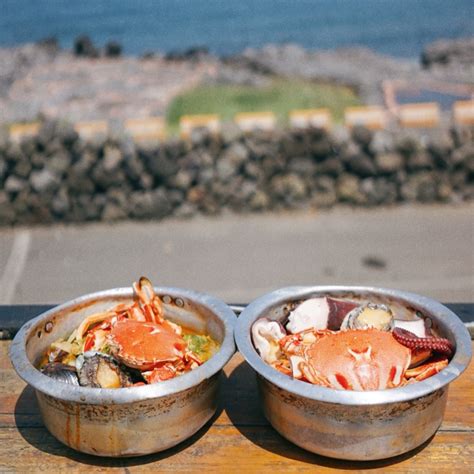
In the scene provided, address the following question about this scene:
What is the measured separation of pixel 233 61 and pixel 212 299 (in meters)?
16.8

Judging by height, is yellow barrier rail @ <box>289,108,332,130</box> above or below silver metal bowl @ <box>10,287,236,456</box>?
below

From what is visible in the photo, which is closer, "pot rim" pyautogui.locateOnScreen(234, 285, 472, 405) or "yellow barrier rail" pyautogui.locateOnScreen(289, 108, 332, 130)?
"pot rim" pyautogui.locateOnScreen(234, 285, 472, 405)

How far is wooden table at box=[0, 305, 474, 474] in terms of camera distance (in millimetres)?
1730

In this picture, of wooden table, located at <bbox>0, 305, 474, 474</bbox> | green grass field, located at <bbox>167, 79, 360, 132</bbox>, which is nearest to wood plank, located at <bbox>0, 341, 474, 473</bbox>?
wooden table, located at <bbox>0, 305, 474, 474</bbox>

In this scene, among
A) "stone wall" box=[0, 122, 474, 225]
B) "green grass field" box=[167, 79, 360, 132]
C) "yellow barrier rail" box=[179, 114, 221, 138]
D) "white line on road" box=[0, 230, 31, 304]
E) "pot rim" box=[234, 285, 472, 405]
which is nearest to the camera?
"pot rim" box=[234, 285, 472, 405]

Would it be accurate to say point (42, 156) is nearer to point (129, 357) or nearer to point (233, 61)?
point (129, 357)

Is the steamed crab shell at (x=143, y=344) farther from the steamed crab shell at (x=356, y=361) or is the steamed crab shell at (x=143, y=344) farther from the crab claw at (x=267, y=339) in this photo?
the steamed crab shell at (x=356, y=361)

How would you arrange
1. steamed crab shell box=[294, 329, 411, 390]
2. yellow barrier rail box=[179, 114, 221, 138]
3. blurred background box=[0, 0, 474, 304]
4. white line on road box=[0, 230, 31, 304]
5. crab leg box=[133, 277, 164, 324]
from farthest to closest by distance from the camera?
yellow barrier rail box=[179, 114, 221, 138]
blurred background box=[0, 0, 474, 304]
white line on road box=[0, 230, 31, 304]
crab leg box=[133, 277, 164, 324]
steamed crab shell box=[294, 329, 411, 390]

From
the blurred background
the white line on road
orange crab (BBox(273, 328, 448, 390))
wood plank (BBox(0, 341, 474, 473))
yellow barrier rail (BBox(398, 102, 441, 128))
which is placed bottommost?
the white line on road

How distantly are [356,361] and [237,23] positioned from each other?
81.5 feet

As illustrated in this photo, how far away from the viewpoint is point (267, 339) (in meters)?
1.87

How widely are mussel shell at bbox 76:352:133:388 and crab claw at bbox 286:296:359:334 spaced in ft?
1.61

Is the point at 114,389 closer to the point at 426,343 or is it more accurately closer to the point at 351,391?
the point at 351,391

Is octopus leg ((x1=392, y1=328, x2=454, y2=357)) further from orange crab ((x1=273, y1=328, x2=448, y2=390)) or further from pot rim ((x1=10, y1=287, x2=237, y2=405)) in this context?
pot rim ((x1=10, y1=287, x2=237, y2=405))
